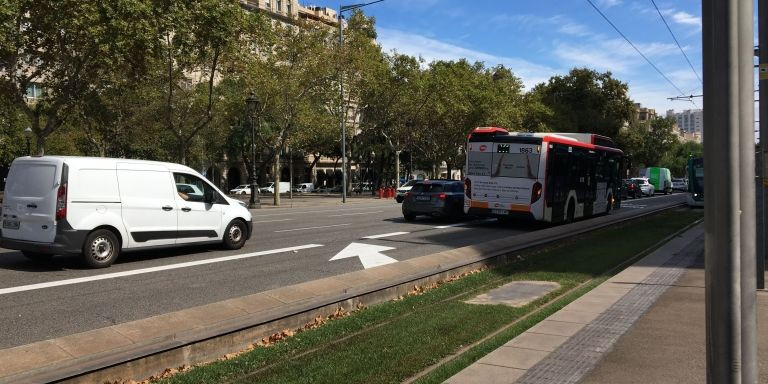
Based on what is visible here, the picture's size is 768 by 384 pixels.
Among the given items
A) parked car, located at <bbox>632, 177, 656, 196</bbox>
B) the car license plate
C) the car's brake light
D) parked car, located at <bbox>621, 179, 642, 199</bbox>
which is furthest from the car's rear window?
parked car, located at <bbox>632, 177, 656, 196</bbox>

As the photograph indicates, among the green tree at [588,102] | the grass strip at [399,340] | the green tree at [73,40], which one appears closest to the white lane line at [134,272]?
the grass strip at [399,340]

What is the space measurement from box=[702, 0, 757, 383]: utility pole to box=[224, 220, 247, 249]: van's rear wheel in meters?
11.2

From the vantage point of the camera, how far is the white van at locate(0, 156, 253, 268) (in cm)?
978

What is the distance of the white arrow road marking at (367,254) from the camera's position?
454 inches

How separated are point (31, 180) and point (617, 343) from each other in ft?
31.1

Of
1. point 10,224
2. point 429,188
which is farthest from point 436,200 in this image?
point 10,224

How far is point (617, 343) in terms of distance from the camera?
5.59 m

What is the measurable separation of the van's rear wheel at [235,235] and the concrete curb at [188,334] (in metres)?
4.73

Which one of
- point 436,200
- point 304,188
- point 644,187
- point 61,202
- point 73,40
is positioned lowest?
point 644,187

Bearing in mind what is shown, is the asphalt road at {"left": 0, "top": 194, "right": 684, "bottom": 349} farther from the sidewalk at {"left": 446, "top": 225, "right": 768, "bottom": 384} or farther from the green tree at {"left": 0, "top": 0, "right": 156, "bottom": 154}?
the green tree at {"left": 0, "top": 0, "right": 156, "bottom": 154}

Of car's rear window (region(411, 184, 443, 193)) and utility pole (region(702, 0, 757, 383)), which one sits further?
car's rear window (region(411, 184, 443, 193))

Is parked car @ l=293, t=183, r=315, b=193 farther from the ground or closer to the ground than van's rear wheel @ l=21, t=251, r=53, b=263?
farther from the ground

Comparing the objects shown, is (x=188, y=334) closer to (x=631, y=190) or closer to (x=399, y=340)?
(x=399, y=340)

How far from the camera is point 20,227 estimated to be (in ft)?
33.1
